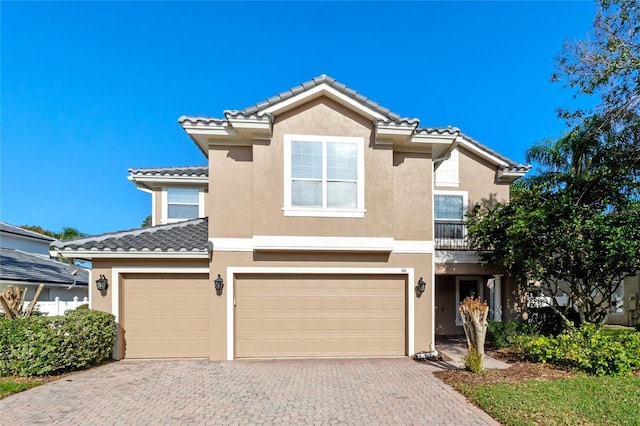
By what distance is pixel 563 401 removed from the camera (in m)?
6.14

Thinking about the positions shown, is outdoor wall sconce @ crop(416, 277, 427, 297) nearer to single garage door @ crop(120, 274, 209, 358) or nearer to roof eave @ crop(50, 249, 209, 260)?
single garage door @ crop(120, 274, 209, 358)

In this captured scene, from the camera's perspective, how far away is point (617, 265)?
978 cm

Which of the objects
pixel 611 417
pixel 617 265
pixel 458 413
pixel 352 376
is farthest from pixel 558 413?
pixel 617 265

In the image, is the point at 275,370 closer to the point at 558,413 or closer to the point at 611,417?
the point at 558,413

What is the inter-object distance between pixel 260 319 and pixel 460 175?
9.99 metres

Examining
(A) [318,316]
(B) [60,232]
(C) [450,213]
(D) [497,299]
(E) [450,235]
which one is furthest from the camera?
(B) [60,232]

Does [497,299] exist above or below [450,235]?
below

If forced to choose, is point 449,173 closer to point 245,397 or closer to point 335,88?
point 335,88

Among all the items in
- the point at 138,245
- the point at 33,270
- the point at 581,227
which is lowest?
the point at 33,270

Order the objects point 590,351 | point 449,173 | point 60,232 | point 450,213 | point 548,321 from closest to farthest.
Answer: point 590,351, point 548,321, point 450,213, point 449,173, point 60,232

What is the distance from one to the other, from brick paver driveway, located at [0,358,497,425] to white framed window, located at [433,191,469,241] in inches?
247

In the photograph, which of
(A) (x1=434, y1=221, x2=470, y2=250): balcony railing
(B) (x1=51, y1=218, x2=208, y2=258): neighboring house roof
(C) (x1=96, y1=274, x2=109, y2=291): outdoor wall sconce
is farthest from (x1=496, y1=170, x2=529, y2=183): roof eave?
(C) (x1=96, y1=274, x2=109, y2=291): outdoor wall sconce

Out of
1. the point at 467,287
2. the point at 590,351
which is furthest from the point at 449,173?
the point at 590,351

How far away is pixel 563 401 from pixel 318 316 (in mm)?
5652
